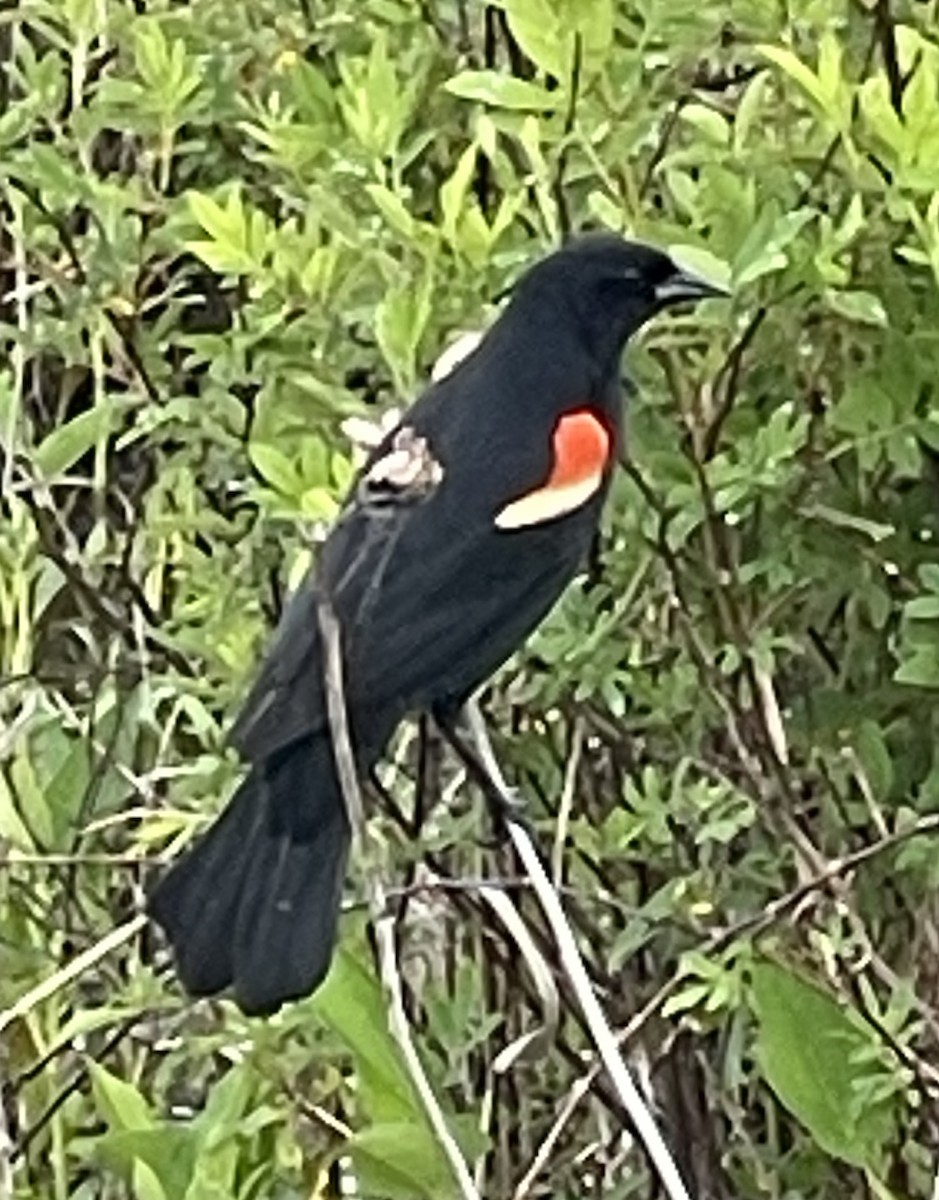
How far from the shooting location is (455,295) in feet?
7.29

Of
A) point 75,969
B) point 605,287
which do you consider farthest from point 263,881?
point 605,287

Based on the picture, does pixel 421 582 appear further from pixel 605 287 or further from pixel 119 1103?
pixel 119 1103

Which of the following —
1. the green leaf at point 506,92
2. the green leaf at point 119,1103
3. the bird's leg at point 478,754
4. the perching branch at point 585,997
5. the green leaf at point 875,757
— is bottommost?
the green leaf at point 119,1103

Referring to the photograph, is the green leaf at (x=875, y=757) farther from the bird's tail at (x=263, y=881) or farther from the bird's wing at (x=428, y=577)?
the bird's tail at (x=263, y=881)

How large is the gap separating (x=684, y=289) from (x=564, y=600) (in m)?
0.30

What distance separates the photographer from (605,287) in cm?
218

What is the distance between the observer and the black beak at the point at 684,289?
6.48 ft

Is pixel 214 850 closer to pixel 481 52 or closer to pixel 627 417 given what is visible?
pixel 627 417

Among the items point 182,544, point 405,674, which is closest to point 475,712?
point 405,674

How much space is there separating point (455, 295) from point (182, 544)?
14.1 inches

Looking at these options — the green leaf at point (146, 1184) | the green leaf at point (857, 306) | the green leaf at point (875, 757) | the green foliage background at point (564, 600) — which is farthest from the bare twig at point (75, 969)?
the green leaf at point (857, 306)

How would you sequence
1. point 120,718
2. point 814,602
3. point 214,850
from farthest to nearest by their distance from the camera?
point 120,718, point 814,602, point 214,850

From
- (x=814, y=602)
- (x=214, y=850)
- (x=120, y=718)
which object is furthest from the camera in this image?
(x=120, y=718)

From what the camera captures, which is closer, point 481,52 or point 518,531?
point 518,531
